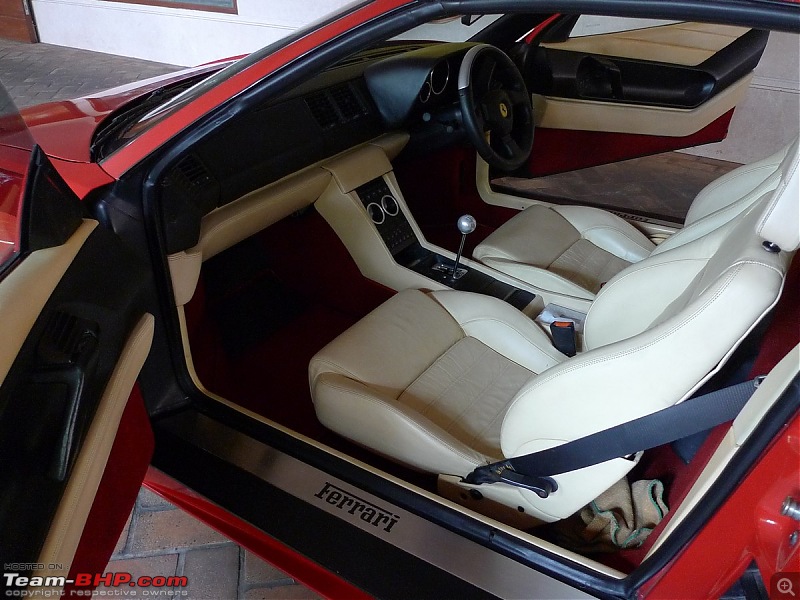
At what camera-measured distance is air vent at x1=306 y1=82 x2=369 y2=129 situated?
2.02 meters

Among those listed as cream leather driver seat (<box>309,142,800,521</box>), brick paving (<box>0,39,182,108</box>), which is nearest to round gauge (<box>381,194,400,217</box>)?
cream leather driver seat (<box>309,142,800,521</box>)

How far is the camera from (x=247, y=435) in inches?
59.8

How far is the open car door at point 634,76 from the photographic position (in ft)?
8.50

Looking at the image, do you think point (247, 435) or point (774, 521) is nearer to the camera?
point (774, 521)

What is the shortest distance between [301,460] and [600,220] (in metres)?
1.53

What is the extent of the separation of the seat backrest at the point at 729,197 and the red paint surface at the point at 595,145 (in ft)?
2.89

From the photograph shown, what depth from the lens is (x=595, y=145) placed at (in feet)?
9.13

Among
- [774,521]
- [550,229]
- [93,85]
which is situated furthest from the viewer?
[93,85]

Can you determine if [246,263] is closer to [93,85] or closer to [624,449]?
[624,449]

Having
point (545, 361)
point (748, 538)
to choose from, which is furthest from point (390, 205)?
point (748, 538)

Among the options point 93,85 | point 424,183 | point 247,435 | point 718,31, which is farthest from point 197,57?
point 247,435

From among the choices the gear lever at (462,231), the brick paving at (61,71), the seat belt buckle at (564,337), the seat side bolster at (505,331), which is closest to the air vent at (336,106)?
the gear lever at (462,231)
